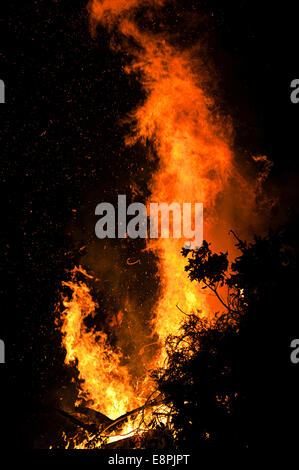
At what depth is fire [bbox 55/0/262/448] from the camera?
9.02m

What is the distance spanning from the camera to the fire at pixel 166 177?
902cm

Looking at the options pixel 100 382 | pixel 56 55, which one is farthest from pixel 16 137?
pixel 100 382

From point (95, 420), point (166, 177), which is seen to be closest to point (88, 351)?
point (95, 420)

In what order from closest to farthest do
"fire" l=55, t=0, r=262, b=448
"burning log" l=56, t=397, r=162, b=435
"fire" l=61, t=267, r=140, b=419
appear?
1. "burning log" l=56, t=397, r=162, b=435
2. "fire" l=55, t=0, r=262, b=448
3. "fire" l=61, t=267, r=140, b=419

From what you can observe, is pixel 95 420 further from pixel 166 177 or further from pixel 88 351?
pixel 166 177

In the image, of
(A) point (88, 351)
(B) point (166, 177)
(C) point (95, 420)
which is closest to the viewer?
(C) point (95, 420)

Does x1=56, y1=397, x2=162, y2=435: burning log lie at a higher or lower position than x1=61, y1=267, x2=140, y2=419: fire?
lower

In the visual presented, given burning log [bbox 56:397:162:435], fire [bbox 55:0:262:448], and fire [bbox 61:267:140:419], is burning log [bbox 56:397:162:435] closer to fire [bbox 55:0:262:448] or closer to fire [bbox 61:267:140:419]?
fire [bbox 55:0:262:448]

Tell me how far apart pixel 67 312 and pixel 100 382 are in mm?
3235

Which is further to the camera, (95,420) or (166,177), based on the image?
(166,177)

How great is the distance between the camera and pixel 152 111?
31.8 feet

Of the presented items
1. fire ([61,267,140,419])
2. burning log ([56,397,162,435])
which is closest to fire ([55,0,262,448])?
fire ([61,267,140,419])

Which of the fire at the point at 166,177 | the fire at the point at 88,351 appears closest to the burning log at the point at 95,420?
the fire at the point at 166,177

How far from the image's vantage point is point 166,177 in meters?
10.5
